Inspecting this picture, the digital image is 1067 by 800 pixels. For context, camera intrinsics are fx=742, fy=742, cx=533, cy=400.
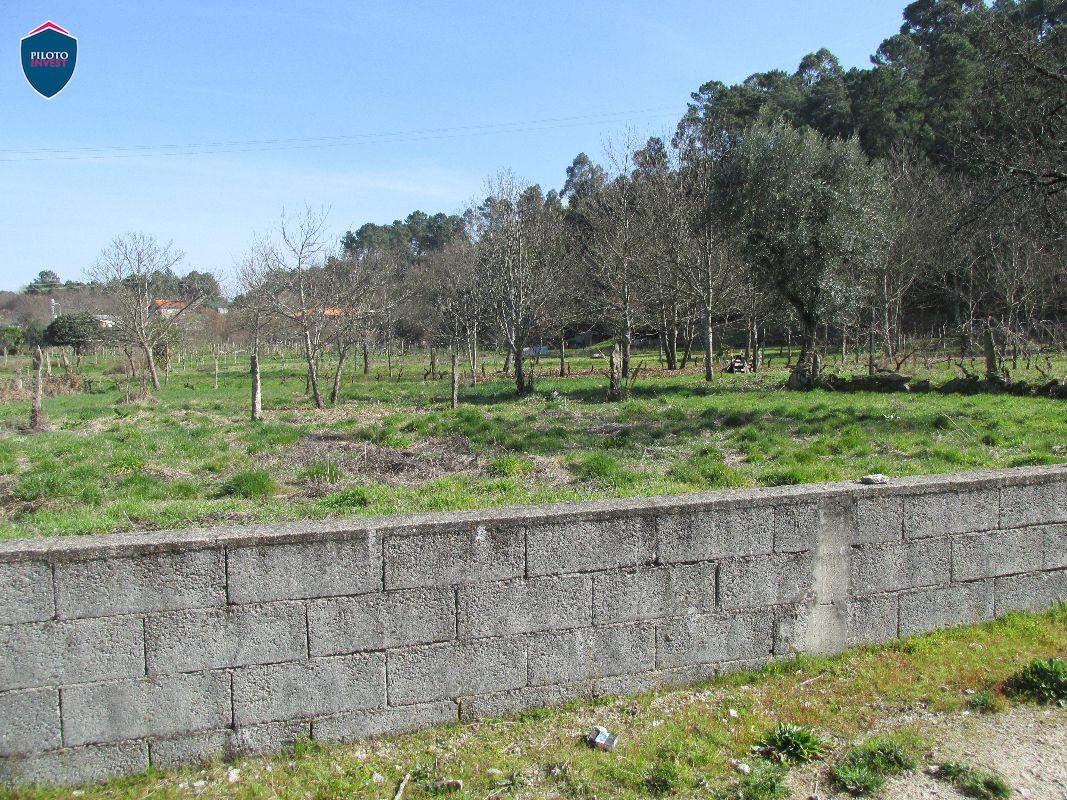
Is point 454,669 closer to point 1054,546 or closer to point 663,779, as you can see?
point 663,779

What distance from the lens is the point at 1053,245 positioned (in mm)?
24734

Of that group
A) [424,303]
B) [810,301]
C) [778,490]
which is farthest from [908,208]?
[778,490]

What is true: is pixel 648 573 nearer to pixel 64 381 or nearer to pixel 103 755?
pixel 103 755

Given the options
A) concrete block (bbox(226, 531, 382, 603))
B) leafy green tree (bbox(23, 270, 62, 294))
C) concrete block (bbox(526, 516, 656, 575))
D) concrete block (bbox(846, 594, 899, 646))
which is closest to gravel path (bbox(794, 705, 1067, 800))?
concrete block (bbox(846, 594, 899, 646))

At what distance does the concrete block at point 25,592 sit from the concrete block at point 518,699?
6.79ft

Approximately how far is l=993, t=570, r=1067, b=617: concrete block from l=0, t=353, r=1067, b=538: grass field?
10.1ft

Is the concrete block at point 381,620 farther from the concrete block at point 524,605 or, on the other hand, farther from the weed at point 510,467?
the weed at point 510,467

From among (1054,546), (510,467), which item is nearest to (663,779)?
(1054,546)

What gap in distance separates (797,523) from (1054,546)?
7.30ft

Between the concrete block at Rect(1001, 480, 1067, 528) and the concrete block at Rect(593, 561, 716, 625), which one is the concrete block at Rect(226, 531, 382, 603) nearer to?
the concrete block at Rect(593, 561, 716, 625)

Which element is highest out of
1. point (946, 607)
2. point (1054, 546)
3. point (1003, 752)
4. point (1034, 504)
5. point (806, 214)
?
point (806, 214)

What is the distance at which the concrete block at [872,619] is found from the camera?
4723mm

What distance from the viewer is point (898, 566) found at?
15.7ft

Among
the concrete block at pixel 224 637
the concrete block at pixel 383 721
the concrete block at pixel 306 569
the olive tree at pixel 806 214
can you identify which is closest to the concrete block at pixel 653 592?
the concrete block at pixel 383 721
